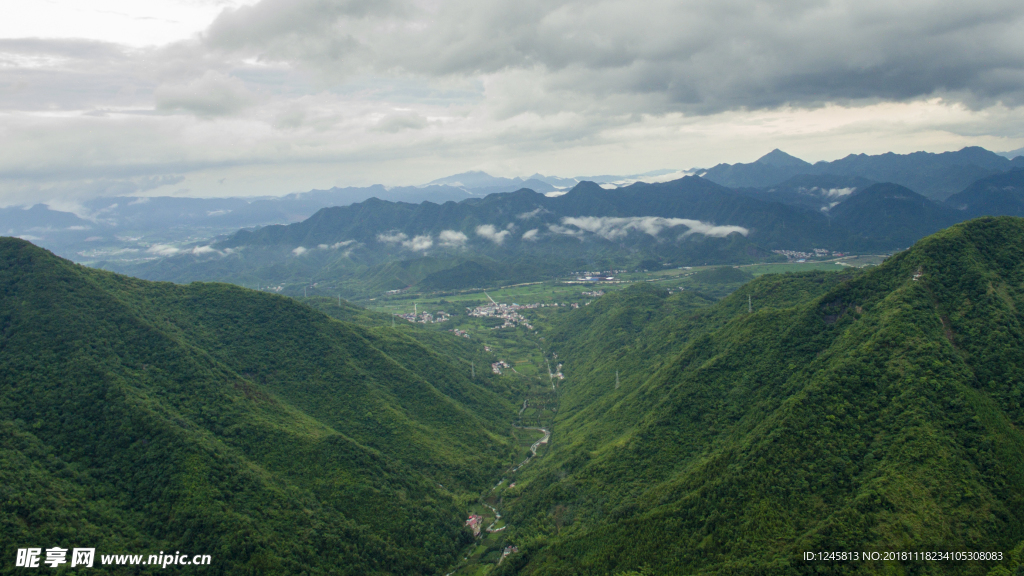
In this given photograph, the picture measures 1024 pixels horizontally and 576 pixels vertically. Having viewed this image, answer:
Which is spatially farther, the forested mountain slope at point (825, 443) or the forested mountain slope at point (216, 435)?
the forested mountain slope at point (216, 435)

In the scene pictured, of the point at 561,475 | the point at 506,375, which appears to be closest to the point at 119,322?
the point at 561,475

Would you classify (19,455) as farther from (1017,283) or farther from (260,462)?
(1017,283)

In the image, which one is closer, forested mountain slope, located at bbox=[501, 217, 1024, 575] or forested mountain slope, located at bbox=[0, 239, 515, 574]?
forested mountain slope, located at bbox=[501, 217, 1024, 575]

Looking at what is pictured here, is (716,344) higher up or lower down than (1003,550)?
higher up

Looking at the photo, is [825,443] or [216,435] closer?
[825,443]

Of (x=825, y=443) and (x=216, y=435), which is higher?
(x=825, y=443)
